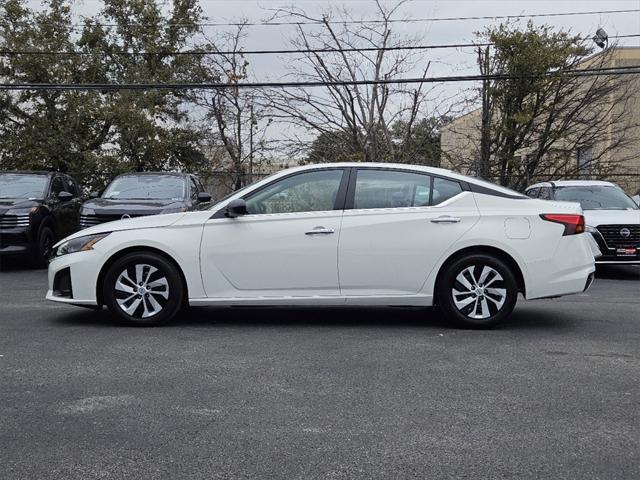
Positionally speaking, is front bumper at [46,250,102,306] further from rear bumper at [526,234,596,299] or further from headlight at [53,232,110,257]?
rear bumper at [526,234,596,299]

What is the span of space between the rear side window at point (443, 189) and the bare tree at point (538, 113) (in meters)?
14.5

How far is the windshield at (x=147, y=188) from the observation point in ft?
44.6

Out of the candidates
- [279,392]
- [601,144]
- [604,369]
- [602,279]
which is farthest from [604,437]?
[601,144]

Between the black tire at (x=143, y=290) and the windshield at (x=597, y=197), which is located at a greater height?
the windshield at (x=597, y=197)

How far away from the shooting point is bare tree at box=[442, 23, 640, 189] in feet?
70.6

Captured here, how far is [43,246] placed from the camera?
45.9 ft

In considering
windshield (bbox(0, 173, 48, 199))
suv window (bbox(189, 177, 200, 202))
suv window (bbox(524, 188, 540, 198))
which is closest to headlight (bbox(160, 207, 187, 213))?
suv window (bbox(189, 177, 200, 202))

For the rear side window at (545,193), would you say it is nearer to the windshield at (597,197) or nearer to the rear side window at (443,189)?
the windshield at (597,197)

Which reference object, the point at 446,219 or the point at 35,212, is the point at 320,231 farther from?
the point at 35,212

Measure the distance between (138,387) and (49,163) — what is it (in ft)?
72.1

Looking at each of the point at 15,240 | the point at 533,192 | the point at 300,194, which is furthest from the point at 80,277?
the point at 533,192

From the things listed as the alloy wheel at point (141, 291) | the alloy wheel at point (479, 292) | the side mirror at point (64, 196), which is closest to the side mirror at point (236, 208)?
the alloy wheel at point (141, 291)

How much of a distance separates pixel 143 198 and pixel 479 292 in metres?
7.65

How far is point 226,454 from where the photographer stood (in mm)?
3984
